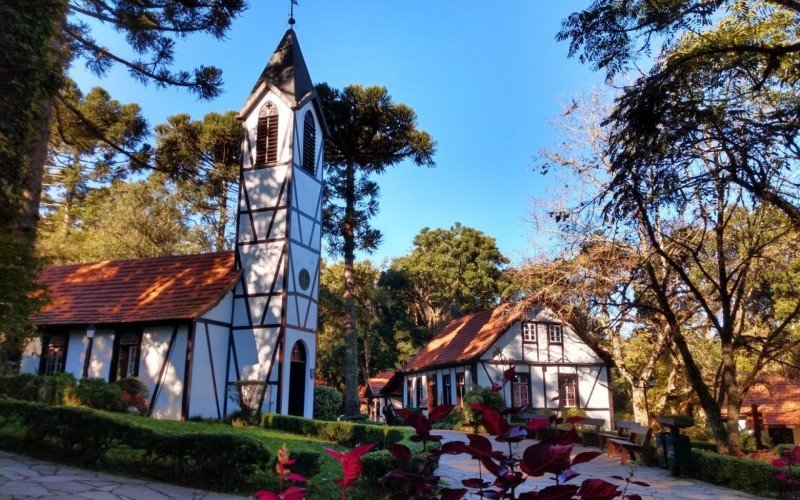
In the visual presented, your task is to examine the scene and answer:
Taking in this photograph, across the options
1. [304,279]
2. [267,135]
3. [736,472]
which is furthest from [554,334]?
[736,472]

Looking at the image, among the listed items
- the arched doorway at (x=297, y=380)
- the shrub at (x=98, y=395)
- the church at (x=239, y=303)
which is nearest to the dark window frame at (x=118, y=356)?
the church at (x=239, y=303)

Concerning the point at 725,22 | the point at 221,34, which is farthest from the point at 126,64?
the point at 725,22

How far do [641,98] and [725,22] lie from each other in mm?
3692

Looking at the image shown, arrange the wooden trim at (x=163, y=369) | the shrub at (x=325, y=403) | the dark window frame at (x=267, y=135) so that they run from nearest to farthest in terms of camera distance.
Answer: the wooden trim at (x=163, y=369)
the dark window frame at (x=267, y=135)
the shrub at (x=325, y=403)

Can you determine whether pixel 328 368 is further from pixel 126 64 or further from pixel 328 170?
pixel 126 64

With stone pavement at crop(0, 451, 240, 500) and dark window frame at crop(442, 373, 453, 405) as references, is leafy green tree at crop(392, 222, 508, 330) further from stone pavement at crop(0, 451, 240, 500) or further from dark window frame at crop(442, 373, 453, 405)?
stone pavement at crop(0, 451, 240, 500)

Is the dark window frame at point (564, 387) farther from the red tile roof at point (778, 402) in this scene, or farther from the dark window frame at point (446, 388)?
the red tile roof at point (778, 402)

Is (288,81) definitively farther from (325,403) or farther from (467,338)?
(467,338)

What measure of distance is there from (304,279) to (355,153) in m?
8.47

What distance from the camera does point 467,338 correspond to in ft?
91.2

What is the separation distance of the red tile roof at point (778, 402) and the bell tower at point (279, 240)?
2214 centimetres

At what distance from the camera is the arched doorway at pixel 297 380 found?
727 inches

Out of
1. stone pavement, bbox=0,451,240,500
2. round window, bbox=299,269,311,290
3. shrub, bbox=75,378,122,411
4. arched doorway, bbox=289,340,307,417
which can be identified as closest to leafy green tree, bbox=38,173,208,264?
round window, bbox=299,269,311,290

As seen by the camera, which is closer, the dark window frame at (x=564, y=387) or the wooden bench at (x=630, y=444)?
the wooden bench at (x=630, y=444)
